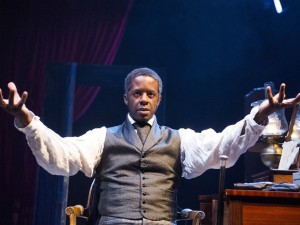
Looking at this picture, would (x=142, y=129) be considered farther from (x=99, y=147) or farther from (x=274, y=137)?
(x=274, y=137)

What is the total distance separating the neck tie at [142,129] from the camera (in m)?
2.45

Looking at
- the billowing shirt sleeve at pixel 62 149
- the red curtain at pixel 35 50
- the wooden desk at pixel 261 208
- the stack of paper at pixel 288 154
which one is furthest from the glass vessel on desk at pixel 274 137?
the red curtain at pixel 35 50

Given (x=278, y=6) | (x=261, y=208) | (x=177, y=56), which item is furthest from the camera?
(x=177, y=56)

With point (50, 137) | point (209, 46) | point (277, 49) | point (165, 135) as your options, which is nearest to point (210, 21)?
point (209, 46)

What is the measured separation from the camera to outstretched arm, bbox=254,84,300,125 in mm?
2010

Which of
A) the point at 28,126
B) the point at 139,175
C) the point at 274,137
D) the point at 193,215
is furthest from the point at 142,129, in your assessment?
the point at 274,137

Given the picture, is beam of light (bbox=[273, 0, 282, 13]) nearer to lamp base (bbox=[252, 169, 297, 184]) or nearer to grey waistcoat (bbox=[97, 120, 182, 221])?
lamp base (bbox=[252, 169, 297, 184])

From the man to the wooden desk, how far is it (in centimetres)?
28

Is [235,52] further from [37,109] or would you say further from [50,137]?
[50,137]

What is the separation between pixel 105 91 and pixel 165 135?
3.98 metres

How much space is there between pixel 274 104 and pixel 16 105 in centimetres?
111

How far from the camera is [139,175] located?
7.66 ft

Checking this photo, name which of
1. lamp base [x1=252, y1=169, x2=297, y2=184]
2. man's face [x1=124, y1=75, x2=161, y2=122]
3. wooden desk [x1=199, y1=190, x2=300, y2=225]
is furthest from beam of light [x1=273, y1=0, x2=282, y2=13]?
wooden desk [x1=199, y1=190, x2=300, y2=225]

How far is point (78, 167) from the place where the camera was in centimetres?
235
